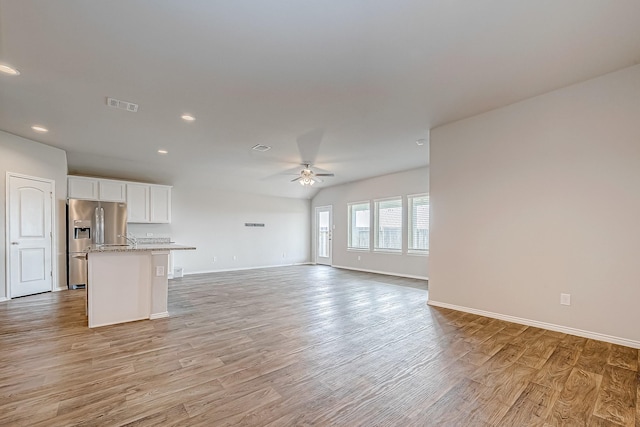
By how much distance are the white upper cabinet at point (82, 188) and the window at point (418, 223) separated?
722 centimetres

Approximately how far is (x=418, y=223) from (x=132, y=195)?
270 inches

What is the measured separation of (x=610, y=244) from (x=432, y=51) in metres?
2.71

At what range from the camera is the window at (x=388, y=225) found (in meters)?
7.60

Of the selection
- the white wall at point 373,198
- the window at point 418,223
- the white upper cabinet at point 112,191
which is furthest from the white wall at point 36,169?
the window at point 418,223

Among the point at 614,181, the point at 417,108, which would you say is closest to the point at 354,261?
the point at 417,108

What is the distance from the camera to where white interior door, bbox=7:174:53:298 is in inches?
189

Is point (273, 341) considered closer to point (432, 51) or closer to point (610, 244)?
point (432, 51)

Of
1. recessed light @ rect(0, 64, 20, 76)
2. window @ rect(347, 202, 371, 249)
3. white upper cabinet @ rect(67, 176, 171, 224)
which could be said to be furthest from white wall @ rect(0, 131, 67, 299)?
window @ rect(347, 202, 371, 249)

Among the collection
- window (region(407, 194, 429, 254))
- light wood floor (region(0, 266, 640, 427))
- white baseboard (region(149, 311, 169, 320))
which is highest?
Answer: window (region(407, 194, 429, 254))

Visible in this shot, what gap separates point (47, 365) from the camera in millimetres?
2514

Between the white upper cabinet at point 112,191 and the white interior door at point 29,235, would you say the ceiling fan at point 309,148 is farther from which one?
the white interior door at point 29,235

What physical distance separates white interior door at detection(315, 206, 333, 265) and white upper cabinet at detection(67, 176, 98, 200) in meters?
6.22

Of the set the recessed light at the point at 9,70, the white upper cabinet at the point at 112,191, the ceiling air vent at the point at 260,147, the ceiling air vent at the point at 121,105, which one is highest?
the recessed light at the point at 9,70

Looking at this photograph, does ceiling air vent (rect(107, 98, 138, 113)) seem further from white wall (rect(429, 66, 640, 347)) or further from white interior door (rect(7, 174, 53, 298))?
white wall (rect(429, 66, 640, 347))
